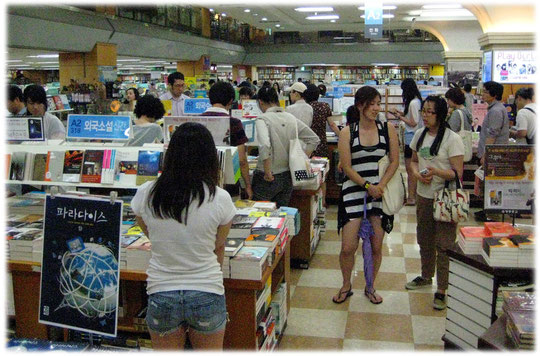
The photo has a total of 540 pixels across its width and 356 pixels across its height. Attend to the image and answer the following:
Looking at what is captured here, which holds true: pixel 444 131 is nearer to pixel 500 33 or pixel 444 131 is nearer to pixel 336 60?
pixel 500 33

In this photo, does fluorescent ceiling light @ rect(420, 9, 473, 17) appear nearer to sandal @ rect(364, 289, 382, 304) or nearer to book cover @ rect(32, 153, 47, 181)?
sandal @ rect(364, 289, 382, 304)

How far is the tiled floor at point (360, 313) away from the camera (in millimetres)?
3502

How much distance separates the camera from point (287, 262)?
147 inches

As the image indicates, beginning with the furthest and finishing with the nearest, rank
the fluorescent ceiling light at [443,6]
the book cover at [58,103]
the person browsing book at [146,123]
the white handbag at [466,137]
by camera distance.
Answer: the fluorescent ceiling light at [443,6] < the book cover at [58,103] < the white handbag at [466,137] < the person browsing book at [146,123]

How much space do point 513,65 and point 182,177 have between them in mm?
7448

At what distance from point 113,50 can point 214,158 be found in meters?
11.5

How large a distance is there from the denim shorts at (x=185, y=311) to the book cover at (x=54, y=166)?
4.90 feet

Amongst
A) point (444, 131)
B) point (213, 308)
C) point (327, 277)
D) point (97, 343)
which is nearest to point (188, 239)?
point (213, 308)

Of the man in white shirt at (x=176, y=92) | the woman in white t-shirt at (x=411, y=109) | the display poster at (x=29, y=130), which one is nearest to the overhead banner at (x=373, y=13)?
the woman in white t-shirt at (x=411, y=109)

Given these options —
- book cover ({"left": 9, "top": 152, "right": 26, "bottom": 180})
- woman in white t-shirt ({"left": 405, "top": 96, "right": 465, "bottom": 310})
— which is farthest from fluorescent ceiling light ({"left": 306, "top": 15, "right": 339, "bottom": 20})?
book cover ({"left": 9, "top": 152, "right": 26, "bottom": 180})

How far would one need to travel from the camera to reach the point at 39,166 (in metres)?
3.41

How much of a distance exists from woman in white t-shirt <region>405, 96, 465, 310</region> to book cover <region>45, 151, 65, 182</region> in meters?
2.46

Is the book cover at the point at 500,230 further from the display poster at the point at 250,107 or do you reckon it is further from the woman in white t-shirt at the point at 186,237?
the display poster at the point at 250,107

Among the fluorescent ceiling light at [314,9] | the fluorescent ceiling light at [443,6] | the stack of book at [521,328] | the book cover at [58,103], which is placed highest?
the fluorescent ceiling light at [314,9]
